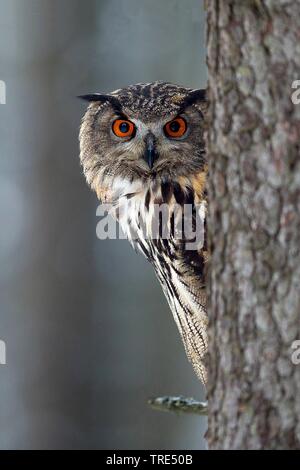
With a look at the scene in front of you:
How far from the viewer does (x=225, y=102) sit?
1.51 metres

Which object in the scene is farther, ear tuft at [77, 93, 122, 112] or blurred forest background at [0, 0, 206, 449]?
blurred forest background at [0, 0, 206, 449]

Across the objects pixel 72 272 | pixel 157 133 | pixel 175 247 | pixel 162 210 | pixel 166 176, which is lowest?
pixel 72 272

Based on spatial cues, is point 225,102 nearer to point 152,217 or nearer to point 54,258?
point 152,217

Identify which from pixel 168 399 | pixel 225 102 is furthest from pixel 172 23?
pixel 225 102

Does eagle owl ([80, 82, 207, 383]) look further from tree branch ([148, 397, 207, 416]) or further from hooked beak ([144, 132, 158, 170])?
tree branch ([148, 397, 207, 416])

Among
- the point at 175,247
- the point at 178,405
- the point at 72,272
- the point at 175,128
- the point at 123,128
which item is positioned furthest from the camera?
the point at 72,272

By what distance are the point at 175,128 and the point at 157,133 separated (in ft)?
0.23

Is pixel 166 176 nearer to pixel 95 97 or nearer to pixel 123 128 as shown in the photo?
pixel 123 128

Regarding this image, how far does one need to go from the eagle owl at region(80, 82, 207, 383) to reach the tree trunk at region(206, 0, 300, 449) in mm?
1127

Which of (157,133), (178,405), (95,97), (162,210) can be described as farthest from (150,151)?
(178,405)

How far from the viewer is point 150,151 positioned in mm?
2799

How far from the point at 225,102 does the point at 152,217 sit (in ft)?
4.64

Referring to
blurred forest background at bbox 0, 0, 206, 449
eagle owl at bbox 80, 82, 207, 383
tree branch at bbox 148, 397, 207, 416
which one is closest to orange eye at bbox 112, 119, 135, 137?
eagle owl at bbox 80, 82, 207, 383

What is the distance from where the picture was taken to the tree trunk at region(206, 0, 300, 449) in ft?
4.74
